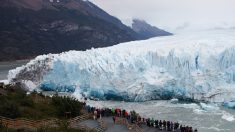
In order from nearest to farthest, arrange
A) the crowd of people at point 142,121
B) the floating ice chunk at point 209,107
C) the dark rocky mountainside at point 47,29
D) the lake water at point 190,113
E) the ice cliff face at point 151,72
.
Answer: the crowd of people at point 142,121
the lake water at point 190,113
the floating ice chunk at point 209,107
the ice cliff face at point 151,72
the dark rocky mountainside at point 47,29

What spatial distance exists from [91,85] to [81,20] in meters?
88.5

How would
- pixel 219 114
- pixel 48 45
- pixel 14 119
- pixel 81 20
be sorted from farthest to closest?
pixel 81 20 < pixel 48 45 < pixel 219 114 < pixel 14 119

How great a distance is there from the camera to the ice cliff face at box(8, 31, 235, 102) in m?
32.8

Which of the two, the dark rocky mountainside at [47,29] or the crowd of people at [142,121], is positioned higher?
the dark rocky mountainside at [47,29]

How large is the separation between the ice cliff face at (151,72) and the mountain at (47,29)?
56.1 meters

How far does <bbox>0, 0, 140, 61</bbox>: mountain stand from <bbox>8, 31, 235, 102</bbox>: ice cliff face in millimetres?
56143

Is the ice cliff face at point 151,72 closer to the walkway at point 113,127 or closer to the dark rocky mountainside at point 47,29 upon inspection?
the walkway at point 113,127

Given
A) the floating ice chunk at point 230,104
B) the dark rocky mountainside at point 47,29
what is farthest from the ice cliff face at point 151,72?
the dark rocky mountainside at point 47,29

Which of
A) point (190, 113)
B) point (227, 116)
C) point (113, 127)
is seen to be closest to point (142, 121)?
point (113, 127)

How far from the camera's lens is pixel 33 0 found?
127625mm

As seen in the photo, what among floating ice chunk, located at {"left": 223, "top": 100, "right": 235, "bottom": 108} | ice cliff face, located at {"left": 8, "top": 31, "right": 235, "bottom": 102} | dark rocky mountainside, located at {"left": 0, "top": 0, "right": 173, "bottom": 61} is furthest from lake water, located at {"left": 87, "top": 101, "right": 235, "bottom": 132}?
dark rocky mountainside, located at {"left": 0, "top": 0, "right": 173, "bottom": 61}

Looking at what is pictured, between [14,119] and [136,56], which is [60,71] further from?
[14,119]

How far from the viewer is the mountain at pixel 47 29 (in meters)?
101

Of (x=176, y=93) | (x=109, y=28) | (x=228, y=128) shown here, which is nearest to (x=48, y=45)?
(x=109, y=28)
